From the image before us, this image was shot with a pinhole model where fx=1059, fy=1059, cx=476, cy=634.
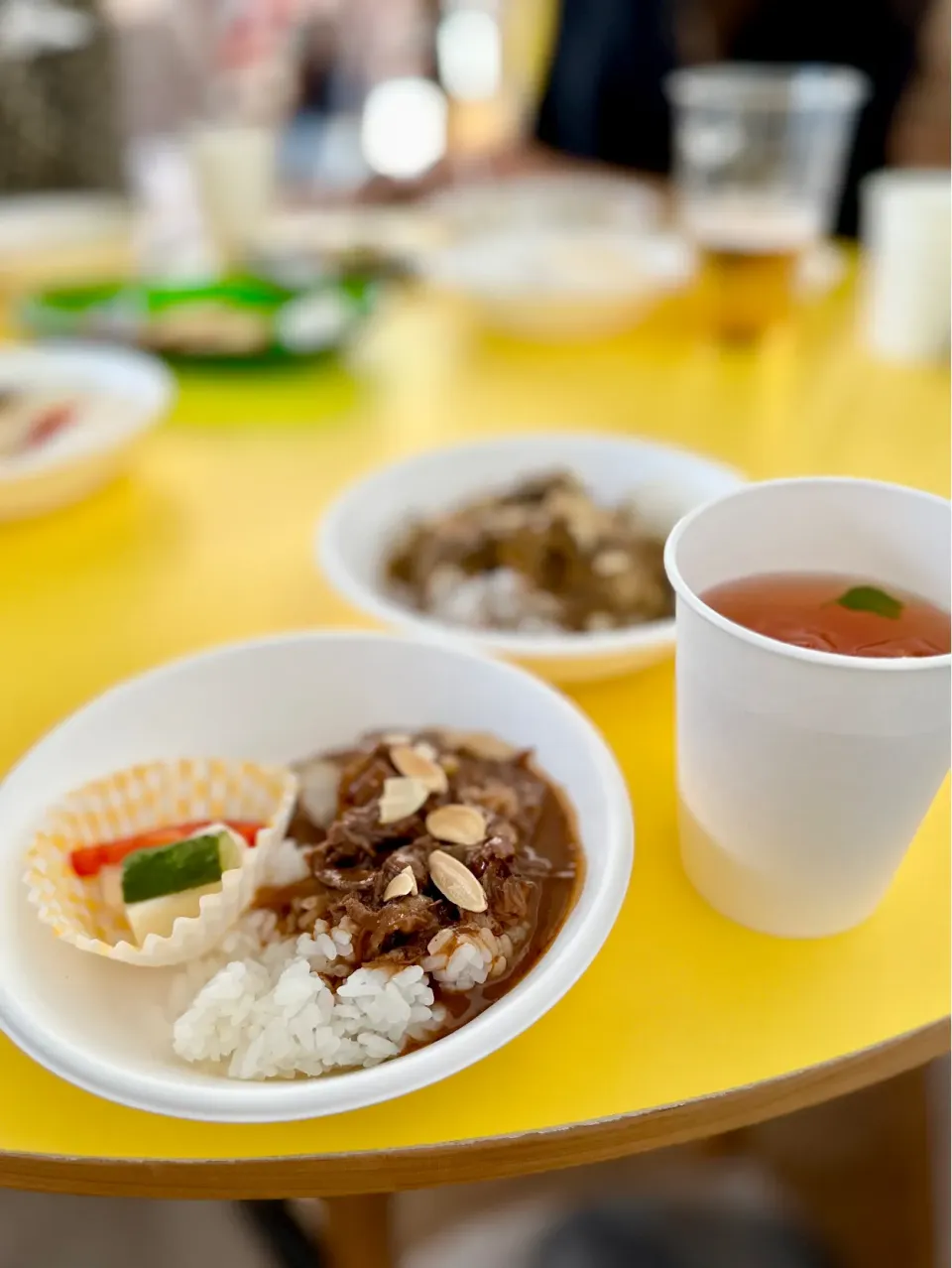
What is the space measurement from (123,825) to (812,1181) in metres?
1.61

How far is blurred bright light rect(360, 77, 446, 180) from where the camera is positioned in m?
7.18

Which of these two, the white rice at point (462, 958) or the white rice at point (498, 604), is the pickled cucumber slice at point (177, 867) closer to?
the white rice at point (462, 958)

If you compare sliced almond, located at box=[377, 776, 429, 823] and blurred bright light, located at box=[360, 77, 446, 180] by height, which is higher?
blurred bright light, located at box=[360, 77, 446, 180]

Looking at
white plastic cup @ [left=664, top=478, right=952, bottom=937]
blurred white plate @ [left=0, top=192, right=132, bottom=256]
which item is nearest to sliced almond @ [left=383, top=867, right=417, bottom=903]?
white plastic cup @ [left=664, top=478, right=952, bottom=937]

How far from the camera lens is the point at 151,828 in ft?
3.15

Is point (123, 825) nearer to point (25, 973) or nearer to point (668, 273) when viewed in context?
point (25, 973)

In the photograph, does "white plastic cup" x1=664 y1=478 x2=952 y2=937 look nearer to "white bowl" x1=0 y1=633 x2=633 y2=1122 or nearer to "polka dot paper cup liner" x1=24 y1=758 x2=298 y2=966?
"white bowl" x1=0 y1=633 x2=633 y2=1122

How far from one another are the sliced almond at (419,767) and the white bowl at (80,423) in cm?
85

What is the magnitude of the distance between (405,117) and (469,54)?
2.90ft

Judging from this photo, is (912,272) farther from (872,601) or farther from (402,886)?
(402,886)

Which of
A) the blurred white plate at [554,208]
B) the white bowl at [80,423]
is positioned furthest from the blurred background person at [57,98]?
the white bowl at [80,423]

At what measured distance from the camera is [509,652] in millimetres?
1081

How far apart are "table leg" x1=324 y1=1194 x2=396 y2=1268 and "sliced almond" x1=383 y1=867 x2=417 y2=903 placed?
0.56 m

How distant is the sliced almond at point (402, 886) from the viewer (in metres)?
0.79
